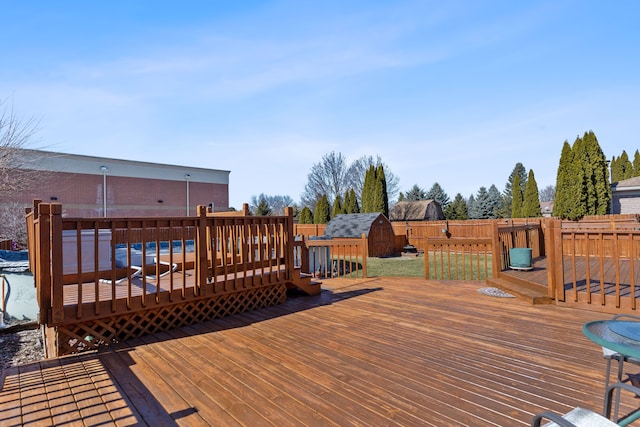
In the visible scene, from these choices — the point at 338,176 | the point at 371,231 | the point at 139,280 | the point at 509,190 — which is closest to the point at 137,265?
the point at 139,280

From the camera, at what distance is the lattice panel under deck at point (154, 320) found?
3.46 metres

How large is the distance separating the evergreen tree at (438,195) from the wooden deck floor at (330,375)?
36.4 meters

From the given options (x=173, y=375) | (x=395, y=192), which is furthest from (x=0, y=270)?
(x=395, y=192)

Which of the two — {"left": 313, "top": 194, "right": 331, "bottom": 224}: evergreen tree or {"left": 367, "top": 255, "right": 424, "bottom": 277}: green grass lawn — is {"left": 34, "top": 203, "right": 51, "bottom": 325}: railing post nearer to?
{"left": 367, "top": 255, "right": 424, "bottom": 277}: green grass lawn

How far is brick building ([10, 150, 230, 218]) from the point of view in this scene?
79.6ft

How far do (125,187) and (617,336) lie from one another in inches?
1243

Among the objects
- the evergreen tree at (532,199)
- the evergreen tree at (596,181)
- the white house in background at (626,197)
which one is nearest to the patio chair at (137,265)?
the evergreen tree at (596,181)

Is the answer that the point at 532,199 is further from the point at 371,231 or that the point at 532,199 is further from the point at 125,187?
the point at 125,187

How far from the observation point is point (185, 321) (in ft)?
14.3

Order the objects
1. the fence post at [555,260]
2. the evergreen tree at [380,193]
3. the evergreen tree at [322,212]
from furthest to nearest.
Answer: the evergreen tree at [322,212] → the evergreen tree at [380,193] → the fence post at [555,260]

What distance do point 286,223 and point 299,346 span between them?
8.41 ft

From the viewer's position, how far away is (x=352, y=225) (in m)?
19.8

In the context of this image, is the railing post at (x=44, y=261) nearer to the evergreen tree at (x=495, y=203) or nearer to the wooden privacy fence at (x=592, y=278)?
the wooden privacy fence at (x=592, y=278)

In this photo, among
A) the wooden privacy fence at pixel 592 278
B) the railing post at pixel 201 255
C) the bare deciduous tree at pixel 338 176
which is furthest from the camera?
the bare deciduous tree at pixel 338 176
